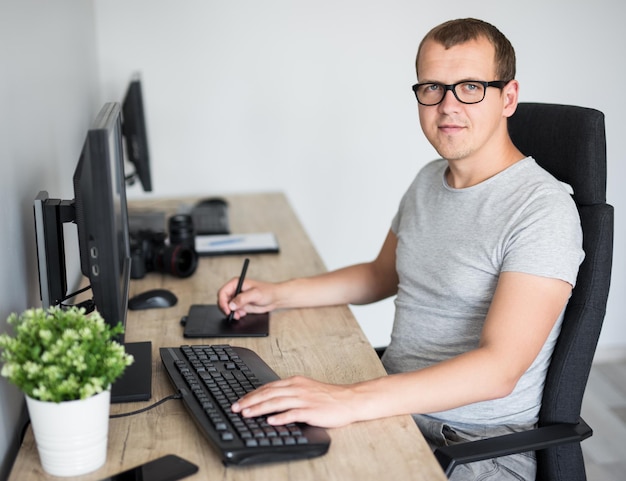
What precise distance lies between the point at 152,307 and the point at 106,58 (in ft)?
4.93

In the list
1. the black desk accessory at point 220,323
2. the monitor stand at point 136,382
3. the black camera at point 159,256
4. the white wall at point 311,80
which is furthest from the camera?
the white wall at point 311,80

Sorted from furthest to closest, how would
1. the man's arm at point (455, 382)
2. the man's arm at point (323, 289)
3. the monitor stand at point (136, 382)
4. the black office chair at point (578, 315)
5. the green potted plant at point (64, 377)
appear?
the man's arm at point (323, 289) → the black office chair at point (578, 315) → the monitor stand at point (136, 382) → the man's arm at point (455, 382) → the green potted plant at point (64, 377)

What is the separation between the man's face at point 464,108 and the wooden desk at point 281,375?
46cm

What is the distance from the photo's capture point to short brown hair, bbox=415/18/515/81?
1.56 meters

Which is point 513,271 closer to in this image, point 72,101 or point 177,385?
point 177,385

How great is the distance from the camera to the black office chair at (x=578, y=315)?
1.45 meters

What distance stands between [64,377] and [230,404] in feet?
1.09

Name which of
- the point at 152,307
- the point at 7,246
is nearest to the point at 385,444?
the point at 7,246

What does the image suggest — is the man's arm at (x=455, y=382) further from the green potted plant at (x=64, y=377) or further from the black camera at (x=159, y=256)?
the black camera at (x=159, y=256)

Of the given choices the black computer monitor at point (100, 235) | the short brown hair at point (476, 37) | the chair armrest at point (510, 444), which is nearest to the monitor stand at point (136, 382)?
the black computer monitor at point (100, 235)

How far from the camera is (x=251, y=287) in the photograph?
1828mm

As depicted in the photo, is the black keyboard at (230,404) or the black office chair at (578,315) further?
the black office chair at (578,315)

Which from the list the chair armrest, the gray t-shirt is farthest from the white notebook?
the chair armrest

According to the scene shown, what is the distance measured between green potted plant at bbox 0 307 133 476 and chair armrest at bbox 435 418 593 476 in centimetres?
56
